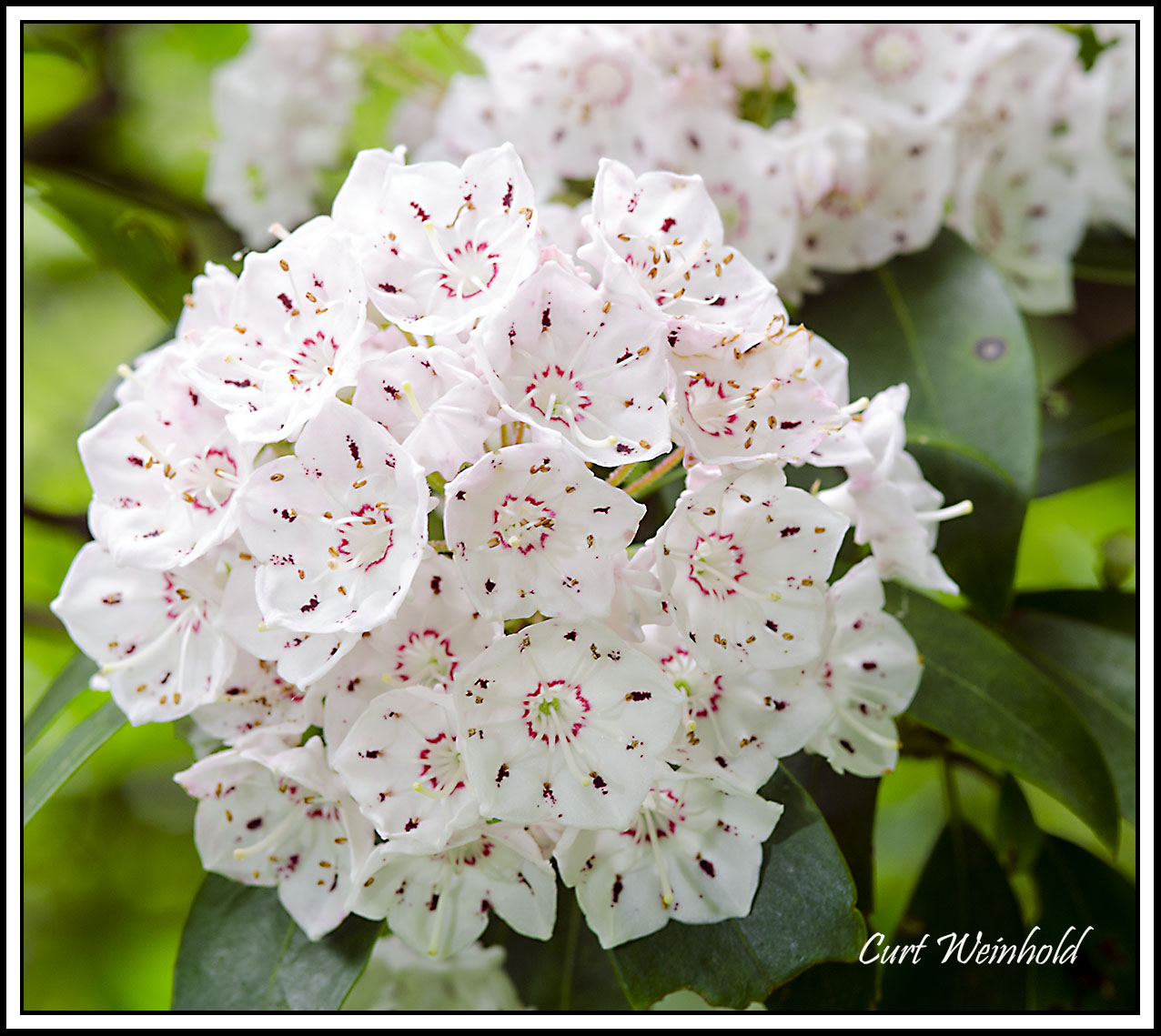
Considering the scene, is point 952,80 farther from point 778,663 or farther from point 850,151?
point 778,663

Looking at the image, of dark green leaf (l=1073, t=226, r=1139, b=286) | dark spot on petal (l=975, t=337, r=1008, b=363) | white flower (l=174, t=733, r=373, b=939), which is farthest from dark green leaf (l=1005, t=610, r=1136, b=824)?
white flower (l=174, t=733, r=373, b=939)

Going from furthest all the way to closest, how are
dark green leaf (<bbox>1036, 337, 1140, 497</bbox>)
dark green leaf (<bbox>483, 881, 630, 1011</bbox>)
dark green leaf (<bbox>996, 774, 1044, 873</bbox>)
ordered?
dark green leaf (<bbox>1036, 337, 1140, 497</bbox>) < dark green leaf (<bbox>996, 774, 1044, 873</bbox>) < dark green leaf (<bbox>483, 881, 630, 1011</bbox>)

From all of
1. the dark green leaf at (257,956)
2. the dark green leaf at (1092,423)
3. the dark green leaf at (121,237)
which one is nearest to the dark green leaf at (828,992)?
the dark green leaf at (257,956)

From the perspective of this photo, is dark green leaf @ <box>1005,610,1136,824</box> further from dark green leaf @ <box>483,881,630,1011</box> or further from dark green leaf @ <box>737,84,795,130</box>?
dark green leaf @ <box>737,84,795,130</box>

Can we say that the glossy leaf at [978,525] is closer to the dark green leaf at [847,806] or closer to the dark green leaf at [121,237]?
the dark green leaf at [847,806]

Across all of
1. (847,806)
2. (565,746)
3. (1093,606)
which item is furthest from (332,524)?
(1093,606)

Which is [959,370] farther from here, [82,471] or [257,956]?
[82,471]
